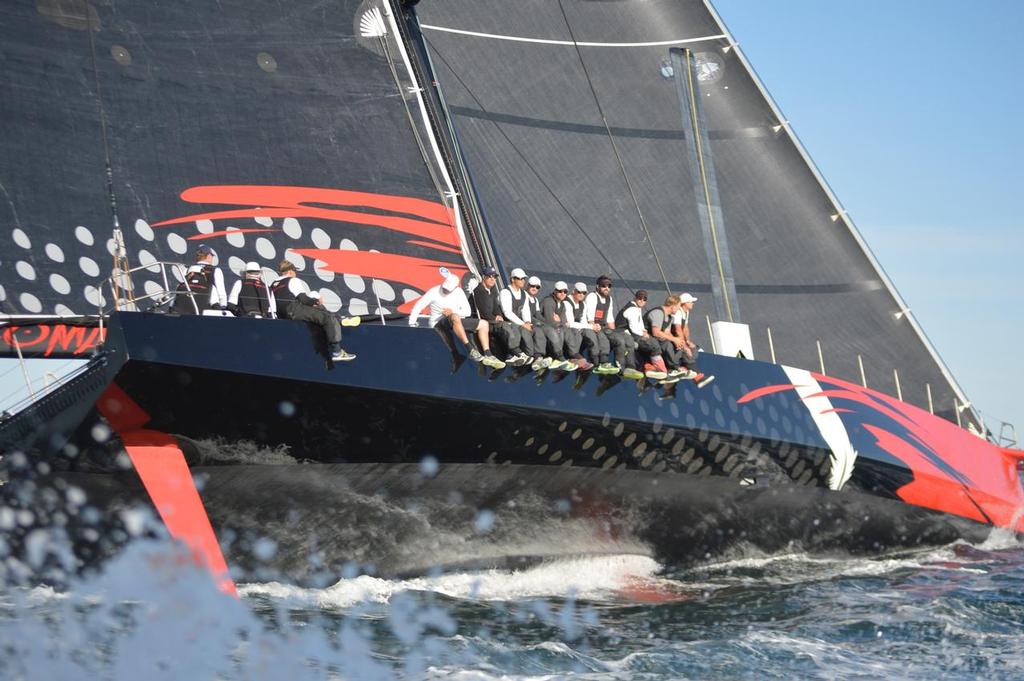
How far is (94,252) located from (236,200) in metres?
1.06

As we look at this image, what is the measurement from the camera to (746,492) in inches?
400

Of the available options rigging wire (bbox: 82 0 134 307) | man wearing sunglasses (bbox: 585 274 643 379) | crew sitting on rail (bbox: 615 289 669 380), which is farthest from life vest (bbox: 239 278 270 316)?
crew sitting on rail (bbox: 615 289 669 380)

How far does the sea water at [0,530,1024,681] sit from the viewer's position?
6367 mm

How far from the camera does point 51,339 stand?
302 inches

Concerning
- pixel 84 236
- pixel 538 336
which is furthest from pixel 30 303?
pixel 538 336

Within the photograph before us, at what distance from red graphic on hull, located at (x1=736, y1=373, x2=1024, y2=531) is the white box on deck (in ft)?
1.54

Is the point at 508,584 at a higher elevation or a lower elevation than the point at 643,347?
lower

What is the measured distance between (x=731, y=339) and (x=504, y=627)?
160 inches

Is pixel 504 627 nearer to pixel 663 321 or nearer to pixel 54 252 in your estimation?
pixel 663 321

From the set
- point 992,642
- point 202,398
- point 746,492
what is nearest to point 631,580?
point 746,492

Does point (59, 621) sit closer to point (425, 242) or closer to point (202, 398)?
point (202, 398)

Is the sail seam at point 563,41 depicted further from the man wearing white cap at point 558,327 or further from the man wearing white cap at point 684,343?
the man wearing white cap at point 558,327

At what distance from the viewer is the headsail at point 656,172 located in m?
13.1

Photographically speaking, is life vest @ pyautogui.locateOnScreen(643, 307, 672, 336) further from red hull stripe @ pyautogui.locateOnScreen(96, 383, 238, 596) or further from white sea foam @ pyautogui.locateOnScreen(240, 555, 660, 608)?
red hull stripe @ pyautogui.locateOnScreen(96, 383, 238, 596)
